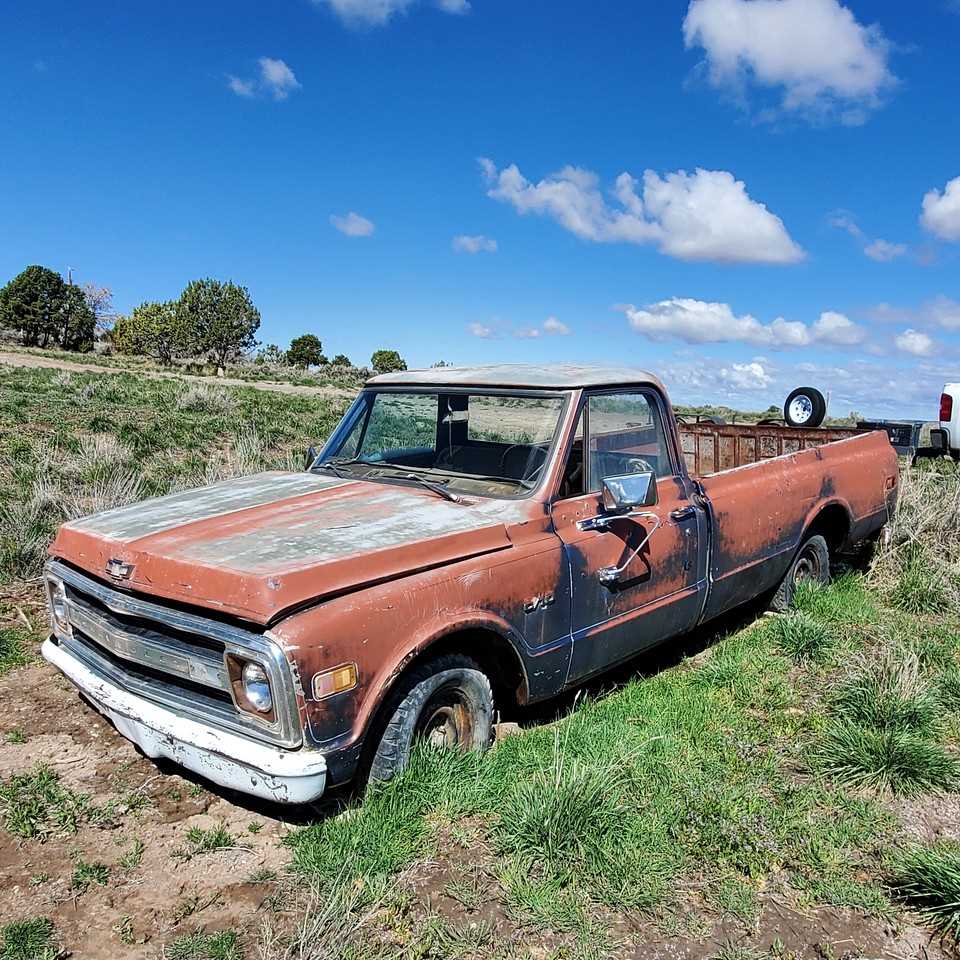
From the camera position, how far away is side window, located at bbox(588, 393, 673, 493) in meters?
4.03

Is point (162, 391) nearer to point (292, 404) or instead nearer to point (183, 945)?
point (292, 404)

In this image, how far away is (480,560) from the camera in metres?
3.22

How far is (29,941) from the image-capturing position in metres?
2.47

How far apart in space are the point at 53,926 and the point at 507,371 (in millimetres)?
3146

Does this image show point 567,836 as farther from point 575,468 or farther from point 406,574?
point 575,468

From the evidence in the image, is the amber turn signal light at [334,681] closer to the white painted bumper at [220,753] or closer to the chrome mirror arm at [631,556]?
the white painted bumper at [220,753]

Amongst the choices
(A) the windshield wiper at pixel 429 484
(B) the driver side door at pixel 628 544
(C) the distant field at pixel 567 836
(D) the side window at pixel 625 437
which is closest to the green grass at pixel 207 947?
(C) the distant field at pixel 567 836

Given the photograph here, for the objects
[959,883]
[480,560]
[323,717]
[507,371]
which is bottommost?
[959,883]

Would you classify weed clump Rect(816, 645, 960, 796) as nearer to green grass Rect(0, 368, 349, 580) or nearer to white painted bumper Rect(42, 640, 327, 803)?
white painted bumper Rect(42, 640, 327, 803)

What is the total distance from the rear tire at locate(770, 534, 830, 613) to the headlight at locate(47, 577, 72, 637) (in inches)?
178

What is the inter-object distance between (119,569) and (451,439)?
6.29 feet

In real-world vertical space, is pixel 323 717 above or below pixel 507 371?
below

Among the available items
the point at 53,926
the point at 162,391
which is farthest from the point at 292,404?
the point at 53,926

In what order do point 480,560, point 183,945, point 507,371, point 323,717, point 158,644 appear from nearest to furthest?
point 183,945 < point 323,717 < point 158,644 < point 480,560 < point 507,371
